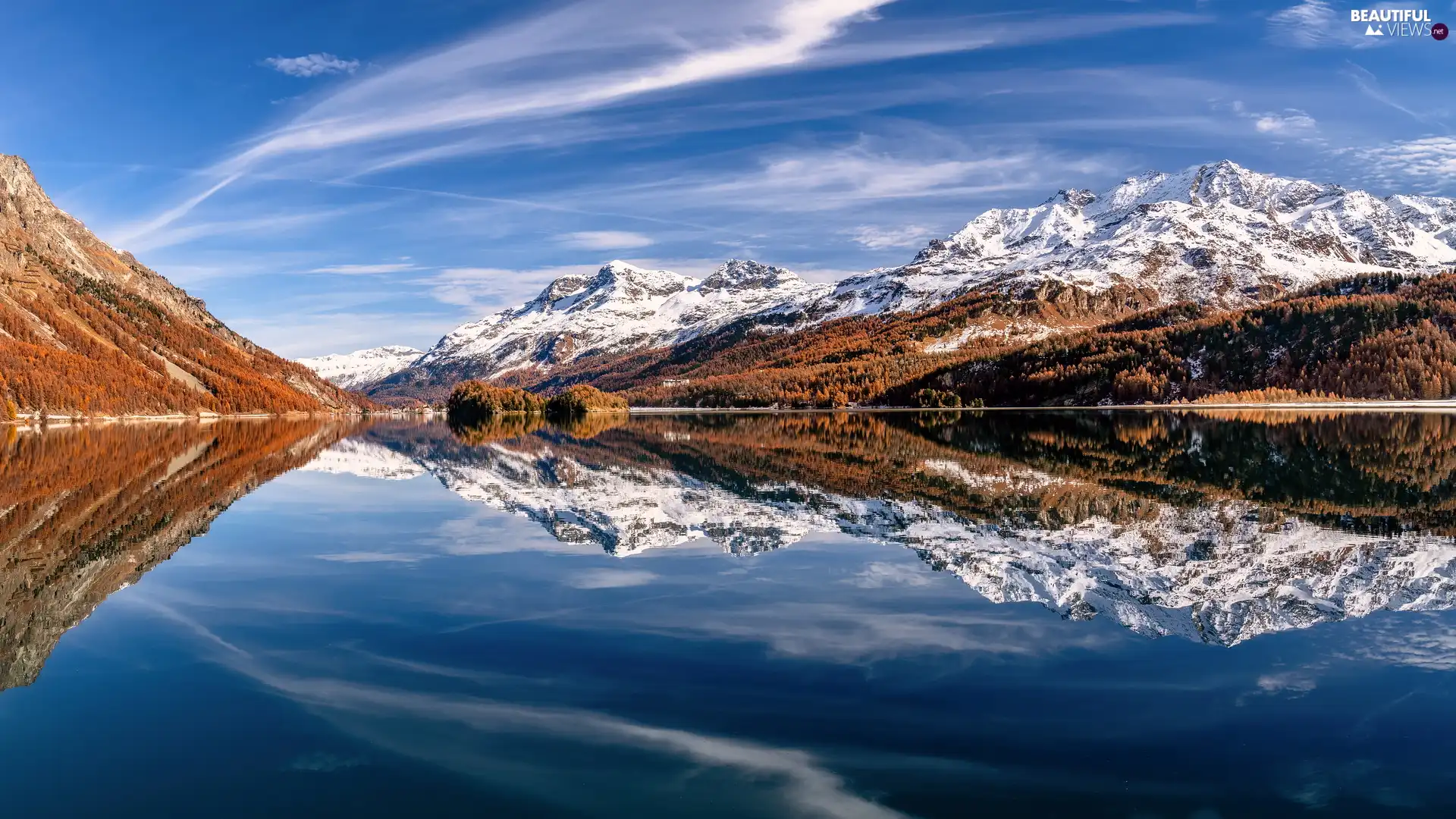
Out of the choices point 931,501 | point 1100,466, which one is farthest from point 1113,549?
point 1100,466

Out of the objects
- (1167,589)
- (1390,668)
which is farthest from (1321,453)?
(1390,668)

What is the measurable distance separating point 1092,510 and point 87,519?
32912 mm

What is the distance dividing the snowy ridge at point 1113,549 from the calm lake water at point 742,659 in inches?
5.9

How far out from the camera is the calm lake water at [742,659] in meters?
10.5

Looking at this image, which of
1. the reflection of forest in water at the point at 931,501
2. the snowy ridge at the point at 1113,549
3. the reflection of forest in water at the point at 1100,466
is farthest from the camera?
the reflection of forest in water at the point at 1100,466

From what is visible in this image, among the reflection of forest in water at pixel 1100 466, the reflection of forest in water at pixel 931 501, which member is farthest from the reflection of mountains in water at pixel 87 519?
the reflection of forest in water at pixel 1100 466

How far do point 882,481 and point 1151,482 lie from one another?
11.4 metres

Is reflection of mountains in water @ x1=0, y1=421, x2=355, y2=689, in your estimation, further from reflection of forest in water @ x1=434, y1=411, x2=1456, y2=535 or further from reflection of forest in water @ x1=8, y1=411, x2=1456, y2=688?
reflection of forest in water @ x1=434, y1=411, x2=1456, y2=535

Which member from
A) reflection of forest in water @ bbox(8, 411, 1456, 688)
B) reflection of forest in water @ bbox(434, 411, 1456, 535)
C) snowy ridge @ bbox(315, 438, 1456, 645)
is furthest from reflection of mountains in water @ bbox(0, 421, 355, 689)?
reflection of forest in water @ bbox(434, 411, 1456, 535)

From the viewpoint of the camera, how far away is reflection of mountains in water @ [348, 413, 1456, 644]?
18750 millimetres

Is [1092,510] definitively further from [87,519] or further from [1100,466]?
[87,519]

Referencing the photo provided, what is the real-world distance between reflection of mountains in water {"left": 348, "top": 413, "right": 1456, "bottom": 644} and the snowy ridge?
0.08 m

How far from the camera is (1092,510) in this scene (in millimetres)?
30672

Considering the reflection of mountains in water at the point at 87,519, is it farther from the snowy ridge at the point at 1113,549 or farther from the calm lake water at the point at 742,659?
the snowy ridge at the point at 1113,549
